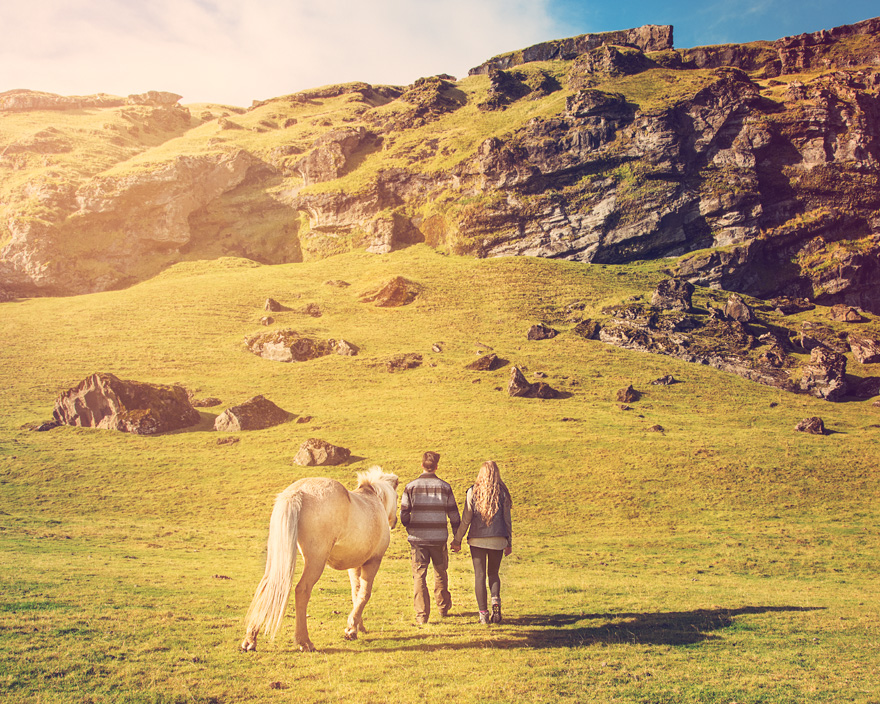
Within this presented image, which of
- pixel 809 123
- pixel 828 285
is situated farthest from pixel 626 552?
pixel 809 123

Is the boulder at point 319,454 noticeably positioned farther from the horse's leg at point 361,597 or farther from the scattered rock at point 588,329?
the scattered rock at point 588,329

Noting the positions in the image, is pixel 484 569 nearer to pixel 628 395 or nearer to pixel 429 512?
pixel 429 512

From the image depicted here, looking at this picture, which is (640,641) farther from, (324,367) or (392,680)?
(324,367)

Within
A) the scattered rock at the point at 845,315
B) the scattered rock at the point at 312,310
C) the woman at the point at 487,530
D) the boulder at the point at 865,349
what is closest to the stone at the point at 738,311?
the boulder at the point at 865,349

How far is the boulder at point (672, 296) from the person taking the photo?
76.4m

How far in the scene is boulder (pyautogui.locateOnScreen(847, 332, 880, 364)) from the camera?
225ft

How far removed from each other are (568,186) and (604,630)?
336 feet

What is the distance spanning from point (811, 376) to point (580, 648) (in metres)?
63.6

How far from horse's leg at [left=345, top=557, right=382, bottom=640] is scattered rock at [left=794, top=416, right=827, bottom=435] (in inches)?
1910

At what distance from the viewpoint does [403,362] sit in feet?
199

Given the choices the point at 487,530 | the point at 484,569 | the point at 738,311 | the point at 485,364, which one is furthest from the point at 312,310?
the point at 487,530

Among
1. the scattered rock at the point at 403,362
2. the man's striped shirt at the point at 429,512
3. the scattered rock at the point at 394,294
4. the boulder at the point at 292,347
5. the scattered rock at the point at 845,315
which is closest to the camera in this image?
the man's striped shirt at the point at 429,512

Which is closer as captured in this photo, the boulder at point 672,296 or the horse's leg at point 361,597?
the horse's leg at point 361,597

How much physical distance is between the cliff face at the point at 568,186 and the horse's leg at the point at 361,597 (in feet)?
305
